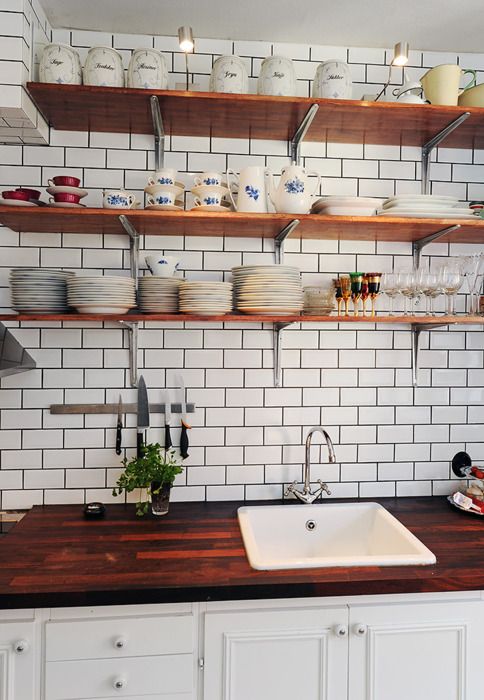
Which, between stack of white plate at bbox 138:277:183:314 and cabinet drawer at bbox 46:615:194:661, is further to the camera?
stack of white plate at bbox 138:277:183:314

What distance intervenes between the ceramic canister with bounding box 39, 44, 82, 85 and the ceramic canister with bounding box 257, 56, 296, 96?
67 cm

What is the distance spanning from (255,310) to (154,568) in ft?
2.91

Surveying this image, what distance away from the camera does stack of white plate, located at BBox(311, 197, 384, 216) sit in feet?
6.08

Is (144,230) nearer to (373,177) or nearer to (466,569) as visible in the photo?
(373,177)

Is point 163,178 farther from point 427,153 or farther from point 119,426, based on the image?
point 427,153

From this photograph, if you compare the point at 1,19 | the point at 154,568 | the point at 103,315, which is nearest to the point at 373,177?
the point at 103,315

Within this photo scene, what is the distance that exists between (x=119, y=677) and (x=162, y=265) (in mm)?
1284

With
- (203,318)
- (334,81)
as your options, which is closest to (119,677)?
(203,318)

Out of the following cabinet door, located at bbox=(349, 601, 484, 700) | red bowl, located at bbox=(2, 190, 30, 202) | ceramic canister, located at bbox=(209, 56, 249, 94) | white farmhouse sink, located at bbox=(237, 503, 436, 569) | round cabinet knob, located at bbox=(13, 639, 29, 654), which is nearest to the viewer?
round cabinet knob, located at bbox=(13, 639, 29, 654)

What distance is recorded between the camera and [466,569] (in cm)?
157

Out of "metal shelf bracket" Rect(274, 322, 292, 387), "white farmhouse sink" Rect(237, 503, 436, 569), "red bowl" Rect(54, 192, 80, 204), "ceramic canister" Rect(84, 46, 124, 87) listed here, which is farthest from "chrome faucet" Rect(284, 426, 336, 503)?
"ceramic canister" Rect(84, 46, 124, 87)

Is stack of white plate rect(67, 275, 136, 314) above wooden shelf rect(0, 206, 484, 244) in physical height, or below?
below

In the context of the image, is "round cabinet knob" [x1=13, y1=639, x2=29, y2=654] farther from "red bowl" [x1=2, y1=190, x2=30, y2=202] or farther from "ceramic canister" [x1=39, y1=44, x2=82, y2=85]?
"ceramic canister" [x1=39, y1=44, x2=82, y2=85]

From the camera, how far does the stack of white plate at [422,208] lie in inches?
74.4
